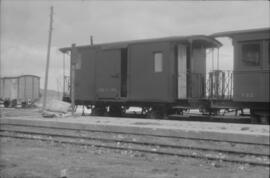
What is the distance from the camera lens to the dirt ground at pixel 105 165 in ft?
23.9

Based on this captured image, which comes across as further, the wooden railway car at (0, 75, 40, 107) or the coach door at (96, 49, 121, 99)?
the wooden railway car at (0, 75, 40, 107)

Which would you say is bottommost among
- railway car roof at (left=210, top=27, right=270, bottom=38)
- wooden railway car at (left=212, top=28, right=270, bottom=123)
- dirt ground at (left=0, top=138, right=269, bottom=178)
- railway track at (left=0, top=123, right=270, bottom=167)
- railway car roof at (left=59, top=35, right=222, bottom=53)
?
dirt ground at (left=0, top=138, right=269, bottom=178)

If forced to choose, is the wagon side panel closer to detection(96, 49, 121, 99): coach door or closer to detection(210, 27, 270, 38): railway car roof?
detection(96, 49, 121, 99): coach door

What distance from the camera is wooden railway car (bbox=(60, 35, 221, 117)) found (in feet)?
47.5

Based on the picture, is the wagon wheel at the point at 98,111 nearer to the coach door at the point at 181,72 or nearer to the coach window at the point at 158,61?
the coach window at the point at 158,61

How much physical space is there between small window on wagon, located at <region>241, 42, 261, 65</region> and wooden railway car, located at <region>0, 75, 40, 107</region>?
27.9 meters

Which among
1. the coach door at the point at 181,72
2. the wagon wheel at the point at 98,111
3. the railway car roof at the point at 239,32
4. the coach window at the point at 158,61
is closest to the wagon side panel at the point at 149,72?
the coach window at the point at 158,61

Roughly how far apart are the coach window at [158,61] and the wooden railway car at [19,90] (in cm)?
2459

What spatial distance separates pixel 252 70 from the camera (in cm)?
1202

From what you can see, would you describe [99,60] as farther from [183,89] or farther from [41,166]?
[41,166]

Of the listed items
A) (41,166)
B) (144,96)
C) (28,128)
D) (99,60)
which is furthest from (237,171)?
(99,60)

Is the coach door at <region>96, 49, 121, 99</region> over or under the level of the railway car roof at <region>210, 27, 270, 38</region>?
under

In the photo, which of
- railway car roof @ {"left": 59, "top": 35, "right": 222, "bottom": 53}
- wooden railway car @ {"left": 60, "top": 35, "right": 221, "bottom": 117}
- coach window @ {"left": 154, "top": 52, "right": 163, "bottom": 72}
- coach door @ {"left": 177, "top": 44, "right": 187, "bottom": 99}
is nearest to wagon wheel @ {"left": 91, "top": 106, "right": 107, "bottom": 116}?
wooden railway car @ {"left": 60, "top": 35, "right": 221, "bottom": 117}

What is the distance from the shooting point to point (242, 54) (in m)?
12.4
